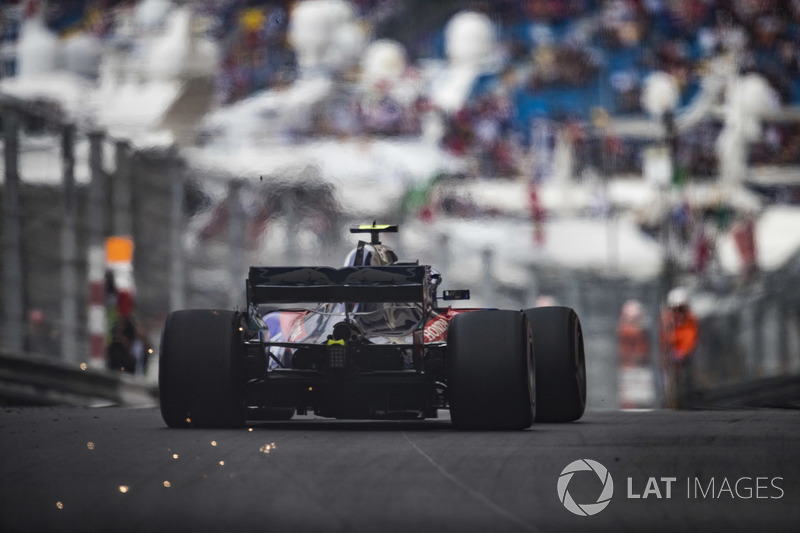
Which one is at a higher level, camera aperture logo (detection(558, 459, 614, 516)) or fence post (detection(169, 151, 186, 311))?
fence post (detection(169, 151, 186, 311))

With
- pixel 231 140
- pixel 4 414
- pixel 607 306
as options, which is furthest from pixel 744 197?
pixel 4 414

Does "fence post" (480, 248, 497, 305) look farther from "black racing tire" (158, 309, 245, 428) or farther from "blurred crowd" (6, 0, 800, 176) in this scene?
"blurred crowd" (6, 0, 800, 176)

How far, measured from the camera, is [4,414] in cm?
1133

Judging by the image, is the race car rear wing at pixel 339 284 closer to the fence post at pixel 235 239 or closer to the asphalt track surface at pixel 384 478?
the asphalt track surface at pixel 384 478

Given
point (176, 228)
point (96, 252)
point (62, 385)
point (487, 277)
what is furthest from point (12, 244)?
point (487, 277)

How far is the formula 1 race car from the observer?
923 centimetres

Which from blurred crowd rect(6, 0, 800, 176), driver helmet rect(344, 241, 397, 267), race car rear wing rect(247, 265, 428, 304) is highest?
blurred crowd rect(6, 0, 800, 176)

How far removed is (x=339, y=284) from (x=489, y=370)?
4.01 ft

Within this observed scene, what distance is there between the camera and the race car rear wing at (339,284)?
32.0ft

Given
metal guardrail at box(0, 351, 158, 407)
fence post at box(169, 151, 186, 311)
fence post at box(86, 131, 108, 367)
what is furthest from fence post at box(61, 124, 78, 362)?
fence post at box(169, 151, 186, 311)

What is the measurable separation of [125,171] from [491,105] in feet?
93.5

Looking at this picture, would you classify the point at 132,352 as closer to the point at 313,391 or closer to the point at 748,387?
→ the point at 748,387

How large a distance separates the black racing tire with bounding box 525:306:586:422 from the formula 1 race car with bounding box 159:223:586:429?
83 cm

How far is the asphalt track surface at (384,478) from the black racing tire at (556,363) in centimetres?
94
